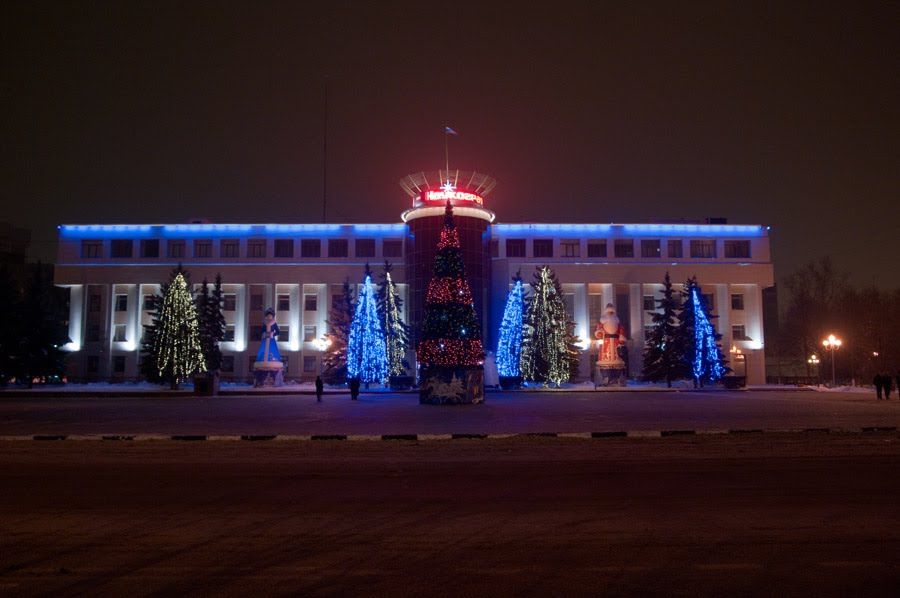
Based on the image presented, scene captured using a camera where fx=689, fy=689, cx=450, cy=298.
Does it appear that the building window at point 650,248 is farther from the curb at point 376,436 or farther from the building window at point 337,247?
the curb at point 376,436

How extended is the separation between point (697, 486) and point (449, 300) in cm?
2360

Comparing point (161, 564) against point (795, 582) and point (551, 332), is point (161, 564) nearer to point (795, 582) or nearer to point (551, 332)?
point (795, 582)

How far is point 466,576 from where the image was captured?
607cm

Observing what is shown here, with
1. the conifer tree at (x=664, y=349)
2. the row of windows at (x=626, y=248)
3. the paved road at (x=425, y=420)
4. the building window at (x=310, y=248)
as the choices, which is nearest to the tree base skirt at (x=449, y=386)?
the paved road at (x=425, y=420)

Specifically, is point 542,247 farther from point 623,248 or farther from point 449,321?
point 449,321

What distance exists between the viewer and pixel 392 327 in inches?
2299

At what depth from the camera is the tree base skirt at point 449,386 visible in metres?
31.9

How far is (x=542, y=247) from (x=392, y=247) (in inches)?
621

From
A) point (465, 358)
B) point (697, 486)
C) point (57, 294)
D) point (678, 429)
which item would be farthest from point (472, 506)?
point (57, 294)

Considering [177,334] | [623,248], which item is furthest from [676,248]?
[177,334]

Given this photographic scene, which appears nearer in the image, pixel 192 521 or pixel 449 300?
pixel 192 521

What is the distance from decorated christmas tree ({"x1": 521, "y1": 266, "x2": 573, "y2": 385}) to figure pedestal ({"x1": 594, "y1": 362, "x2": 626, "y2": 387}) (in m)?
3.02

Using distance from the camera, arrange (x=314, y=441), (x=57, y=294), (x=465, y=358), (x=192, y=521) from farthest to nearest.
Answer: (x=57, y=294)
(x=465, y=358)
(x=314, y=441)
(x=192, y=521)

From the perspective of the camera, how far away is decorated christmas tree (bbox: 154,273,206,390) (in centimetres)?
5262
